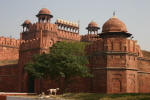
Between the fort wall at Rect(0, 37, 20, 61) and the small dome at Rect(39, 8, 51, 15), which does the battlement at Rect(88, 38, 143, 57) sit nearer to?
the small dome at Rect(39, 8, 51, 15)

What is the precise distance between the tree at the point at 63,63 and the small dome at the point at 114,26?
2.88 meters

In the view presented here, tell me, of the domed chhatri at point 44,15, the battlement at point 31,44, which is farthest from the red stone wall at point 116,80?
the domed chhatri at point 44,15

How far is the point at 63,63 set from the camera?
1953 cm

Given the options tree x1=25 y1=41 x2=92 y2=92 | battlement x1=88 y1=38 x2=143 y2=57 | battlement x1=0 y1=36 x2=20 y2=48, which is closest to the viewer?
tree x1=25 y1=41 x2=92 y2=92

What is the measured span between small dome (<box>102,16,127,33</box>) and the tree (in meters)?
2.88

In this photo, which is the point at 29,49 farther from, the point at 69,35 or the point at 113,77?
the point at 69,35

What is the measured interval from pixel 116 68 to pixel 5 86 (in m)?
16.1

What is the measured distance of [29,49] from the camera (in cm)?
2664

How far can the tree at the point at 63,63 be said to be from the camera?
768 inches

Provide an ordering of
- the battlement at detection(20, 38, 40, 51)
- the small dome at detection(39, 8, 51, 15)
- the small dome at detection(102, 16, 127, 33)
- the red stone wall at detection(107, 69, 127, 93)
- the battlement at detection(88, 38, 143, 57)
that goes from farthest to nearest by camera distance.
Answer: the small dome at detection(39, 8, 51, 15) < the battlement at detection(20, 38, 40, 51) < the small dome at detection(102, 16, 127, 33) < the battlement at detection(88, 38, 143, 57) < the red stone wall at detection(107, 69, 127, 93)

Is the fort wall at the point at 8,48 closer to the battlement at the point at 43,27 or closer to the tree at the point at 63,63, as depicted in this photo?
the battlement at the point at 43,27

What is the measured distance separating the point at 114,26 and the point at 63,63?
5979 mm

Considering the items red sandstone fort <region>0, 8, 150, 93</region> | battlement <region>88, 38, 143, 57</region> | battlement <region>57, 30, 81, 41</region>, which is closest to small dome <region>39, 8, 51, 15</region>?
battlement <region>57, 30, 81, 41</region>

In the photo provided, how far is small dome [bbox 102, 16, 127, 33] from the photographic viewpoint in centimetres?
2183
